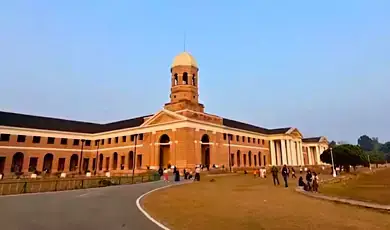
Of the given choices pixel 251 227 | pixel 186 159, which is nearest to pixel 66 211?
pixel 251 227

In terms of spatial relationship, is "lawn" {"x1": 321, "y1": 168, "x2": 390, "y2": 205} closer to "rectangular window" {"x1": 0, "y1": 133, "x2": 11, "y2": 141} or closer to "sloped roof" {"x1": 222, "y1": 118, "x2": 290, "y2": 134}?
"sloped roof" {"x1": 222, "y1": 118, "x2": 290, "y2": 134}

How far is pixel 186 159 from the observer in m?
50.1

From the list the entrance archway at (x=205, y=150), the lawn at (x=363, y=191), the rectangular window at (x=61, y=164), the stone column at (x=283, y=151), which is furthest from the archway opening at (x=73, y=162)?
the lawn at (x=363, y=191)

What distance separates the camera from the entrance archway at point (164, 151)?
55.7 metres

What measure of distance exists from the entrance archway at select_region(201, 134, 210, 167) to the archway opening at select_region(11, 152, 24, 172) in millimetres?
36039

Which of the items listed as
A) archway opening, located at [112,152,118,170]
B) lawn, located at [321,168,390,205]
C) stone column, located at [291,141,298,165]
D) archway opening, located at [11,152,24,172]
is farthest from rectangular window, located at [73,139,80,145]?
lawn, located at [321,168,390,205]

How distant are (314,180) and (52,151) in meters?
56.1

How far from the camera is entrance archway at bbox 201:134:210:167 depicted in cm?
5568

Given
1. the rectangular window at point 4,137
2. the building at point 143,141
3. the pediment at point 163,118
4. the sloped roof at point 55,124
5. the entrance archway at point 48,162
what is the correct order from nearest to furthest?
the pediment at point 163,118, the building at point 143,141, the rectangular window at point 4,137, the sloped roof at point 55,124, the entrance archway at point 48,162

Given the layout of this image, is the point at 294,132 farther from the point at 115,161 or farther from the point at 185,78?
the point at 115,161

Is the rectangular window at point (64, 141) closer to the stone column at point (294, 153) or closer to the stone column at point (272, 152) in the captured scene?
the stone column at point (272, 152)

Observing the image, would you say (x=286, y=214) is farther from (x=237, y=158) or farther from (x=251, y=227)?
(x=237, y=158)

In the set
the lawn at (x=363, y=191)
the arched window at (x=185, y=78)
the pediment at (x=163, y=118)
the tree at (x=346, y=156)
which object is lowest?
the lawn at (x=363, y=191)

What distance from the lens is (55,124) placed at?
6512cm
